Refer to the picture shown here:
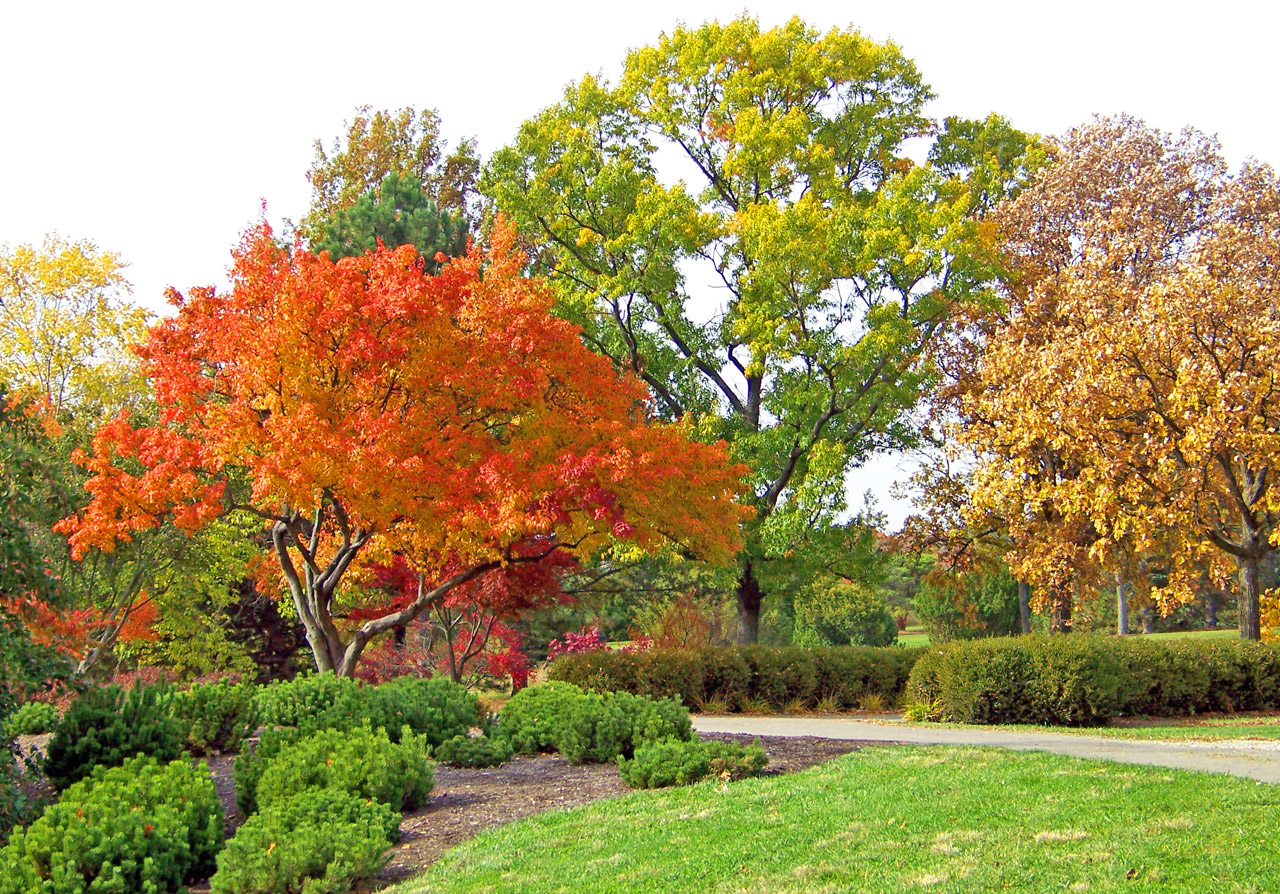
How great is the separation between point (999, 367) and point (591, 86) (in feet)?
33.1

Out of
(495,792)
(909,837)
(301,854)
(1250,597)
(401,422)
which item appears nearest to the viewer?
(909,837)

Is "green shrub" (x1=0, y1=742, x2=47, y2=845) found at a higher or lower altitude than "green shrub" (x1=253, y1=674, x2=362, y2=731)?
lower

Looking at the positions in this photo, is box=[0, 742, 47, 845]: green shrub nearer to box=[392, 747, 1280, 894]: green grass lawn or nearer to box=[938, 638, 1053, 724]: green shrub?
box=[392, 747, 1280, 894]: green grass lawn

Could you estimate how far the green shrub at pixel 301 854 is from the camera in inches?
247

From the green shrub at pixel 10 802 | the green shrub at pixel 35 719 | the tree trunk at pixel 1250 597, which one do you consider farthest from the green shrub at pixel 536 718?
the tree trunk at pixel 1250 597

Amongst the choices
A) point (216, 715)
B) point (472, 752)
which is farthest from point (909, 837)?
point (216, 715)

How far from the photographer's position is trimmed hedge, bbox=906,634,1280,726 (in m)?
A: 14.4

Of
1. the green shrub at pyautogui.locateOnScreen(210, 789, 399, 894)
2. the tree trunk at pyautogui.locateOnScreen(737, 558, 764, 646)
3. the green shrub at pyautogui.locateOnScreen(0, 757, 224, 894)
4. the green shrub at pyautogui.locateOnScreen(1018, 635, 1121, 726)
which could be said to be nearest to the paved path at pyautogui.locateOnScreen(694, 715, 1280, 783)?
the green shrub at pyautogui.locateOnScreen(1018, 635, 1121, 726)

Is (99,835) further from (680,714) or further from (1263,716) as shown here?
(1263,716)

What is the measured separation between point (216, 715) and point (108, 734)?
6.88ft

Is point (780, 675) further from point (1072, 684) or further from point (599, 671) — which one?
point (1072, 684)

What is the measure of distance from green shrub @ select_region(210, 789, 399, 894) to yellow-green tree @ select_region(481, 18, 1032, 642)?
479 inches

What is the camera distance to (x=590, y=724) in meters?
9.80

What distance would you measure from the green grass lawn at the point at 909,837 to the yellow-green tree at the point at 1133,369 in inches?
400
